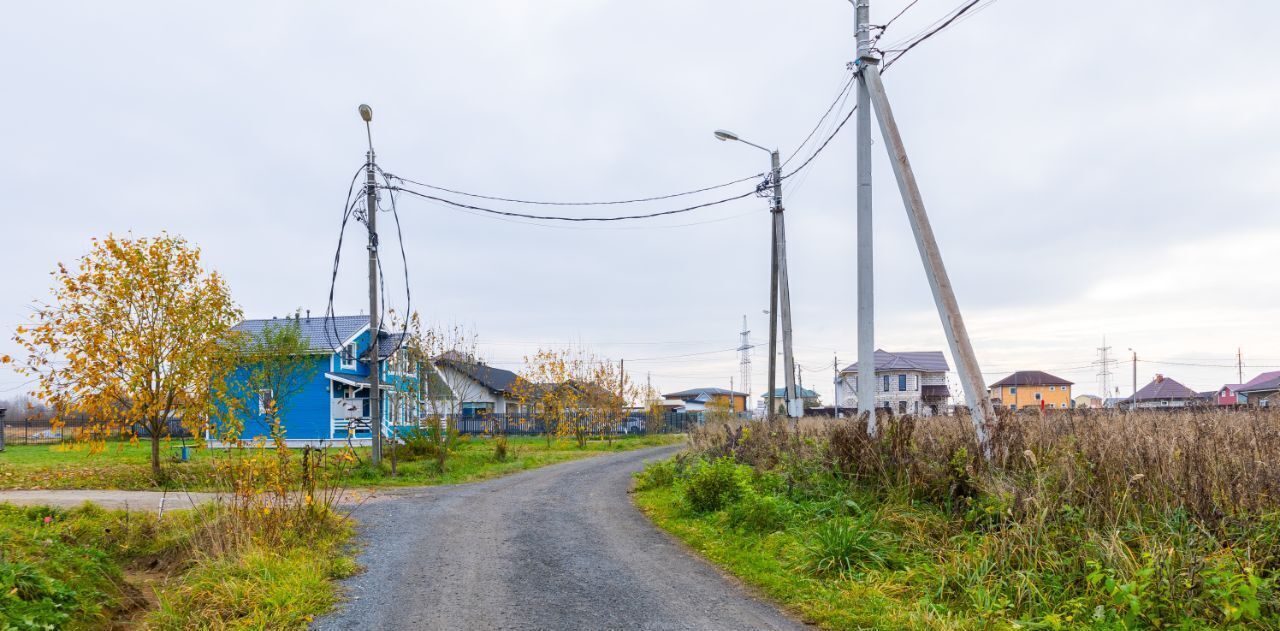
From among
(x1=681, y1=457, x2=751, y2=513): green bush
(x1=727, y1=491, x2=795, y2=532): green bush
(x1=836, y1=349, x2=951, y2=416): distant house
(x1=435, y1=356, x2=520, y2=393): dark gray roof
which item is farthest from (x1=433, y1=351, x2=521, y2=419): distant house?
(x1=836, y1=349, x2=951, y2=416): distant house

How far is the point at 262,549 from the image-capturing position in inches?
274

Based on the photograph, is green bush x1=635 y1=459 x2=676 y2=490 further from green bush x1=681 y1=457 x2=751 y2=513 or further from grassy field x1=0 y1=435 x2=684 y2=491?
grassy field x1=0 y1=435 x2=684 y2=491

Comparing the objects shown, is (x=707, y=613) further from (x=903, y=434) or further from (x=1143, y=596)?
(x=903, y=434)

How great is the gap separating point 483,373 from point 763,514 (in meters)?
37.0

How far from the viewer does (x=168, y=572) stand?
25.9 ft

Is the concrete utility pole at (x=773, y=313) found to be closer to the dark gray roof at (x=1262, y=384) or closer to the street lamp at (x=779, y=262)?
the street lamp at (x=779, y=262)

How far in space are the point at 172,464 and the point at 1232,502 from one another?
711 inches

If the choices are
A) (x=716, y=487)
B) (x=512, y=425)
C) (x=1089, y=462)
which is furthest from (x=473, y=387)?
(x=1089, y=462)

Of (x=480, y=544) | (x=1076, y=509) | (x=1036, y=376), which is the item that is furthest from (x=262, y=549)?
(x=1036, y=376)

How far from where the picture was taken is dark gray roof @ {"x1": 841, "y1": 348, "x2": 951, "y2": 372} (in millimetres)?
58750

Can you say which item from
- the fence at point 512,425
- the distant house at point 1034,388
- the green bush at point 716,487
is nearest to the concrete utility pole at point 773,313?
the green bush at point 716,487

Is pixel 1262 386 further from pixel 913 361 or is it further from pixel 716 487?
pixel 716 487

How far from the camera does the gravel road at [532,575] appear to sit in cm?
565

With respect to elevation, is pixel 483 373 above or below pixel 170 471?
above
